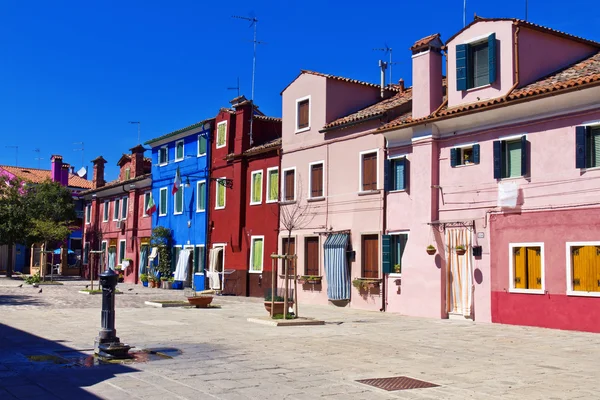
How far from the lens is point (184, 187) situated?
36.7m

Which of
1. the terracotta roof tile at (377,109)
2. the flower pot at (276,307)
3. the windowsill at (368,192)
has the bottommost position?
the flower pot at (276,307)

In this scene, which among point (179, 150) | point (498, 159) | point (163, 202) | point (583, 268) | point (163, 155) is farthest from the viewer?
point (163, 155)

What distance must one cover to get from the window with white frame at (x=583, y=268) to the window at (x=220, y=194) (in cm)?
1899

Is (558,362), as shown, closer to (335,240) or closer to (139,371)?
(139,371)

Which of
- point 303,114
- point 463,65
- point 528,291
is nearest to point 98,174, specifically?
point 303,114

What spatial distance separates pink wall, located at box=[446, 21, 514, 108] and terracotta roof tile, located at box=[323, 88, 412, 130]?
3.18m

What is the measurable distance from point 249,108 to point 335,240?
32.6 feet

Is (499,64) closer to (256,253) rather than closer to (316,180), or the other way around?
(316,180)

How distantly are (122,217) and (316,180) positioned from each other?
22.2 m

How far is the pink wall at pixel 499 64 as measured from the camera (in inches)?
751

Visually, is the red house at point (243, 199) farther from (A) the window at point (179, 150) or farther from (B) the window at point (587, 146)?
(B) the window at point (587, 146)

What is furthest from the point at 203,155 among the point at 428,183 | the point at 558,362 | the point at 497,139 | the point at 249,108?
the point at 558,362

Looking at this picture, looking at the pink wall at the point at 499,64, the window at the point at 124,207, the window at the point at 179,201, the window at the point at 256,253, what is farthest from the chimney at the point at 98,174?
the pink wall at the point at 499,64

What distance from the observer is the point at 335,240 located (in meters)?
24.9
